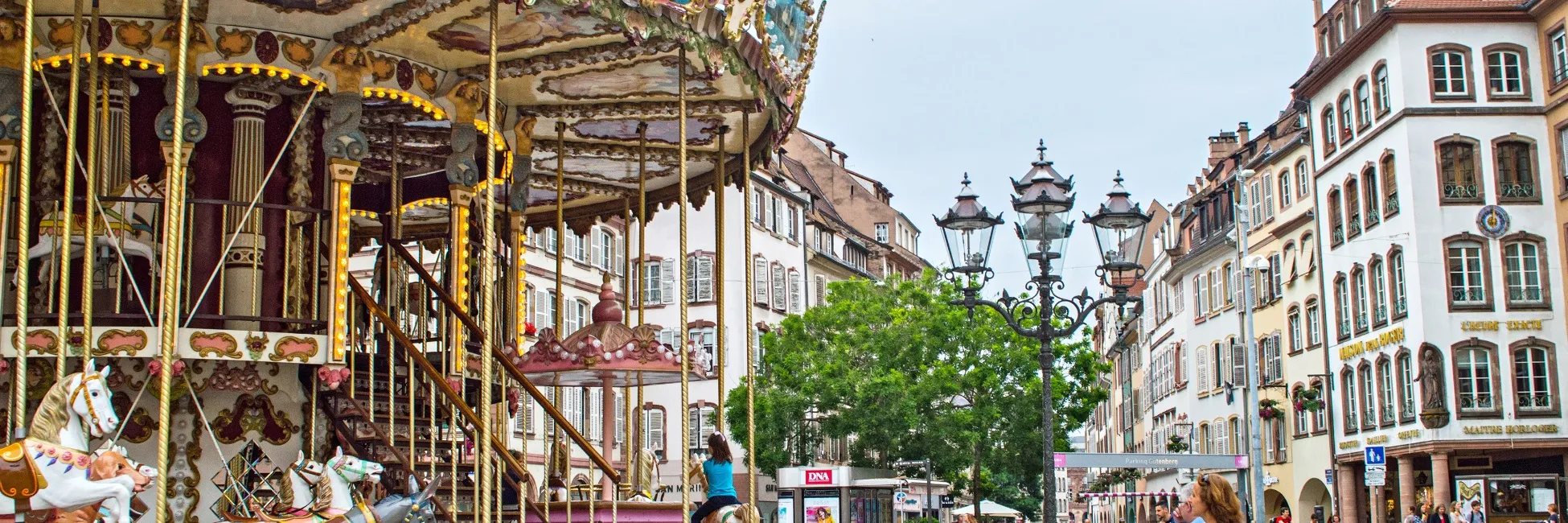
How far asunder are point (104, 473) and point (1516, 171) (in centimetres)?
3813

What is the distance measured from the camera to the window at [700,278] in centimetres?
5816

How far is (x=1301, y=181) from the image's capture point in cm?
5056

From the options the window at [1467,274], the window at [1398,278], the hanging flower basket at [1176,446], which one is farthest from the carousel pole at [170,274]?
the hanging flower basket at [1176,446]

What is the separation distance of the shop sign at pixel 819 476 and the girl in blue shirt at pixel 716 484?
1331 inches

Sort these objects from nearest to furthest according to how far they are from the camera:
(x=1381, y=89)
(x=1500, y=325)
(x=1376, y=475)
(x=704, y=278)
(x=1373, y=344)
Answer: (x=1376, y=475) < (x=1500, y=325) < (x=1381, y=89) < (x=1373, y=344) < (x=704, y=278)

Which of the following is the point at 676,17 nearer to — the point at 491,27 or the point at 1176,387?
the point at 491,27

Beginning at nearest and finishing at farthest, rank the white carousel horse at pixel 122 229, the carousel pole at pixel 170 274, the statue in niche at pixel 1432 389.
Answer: the carousel pole at pixel 170 274 → the white carousel horse at pixel 122 229 → the statue in niche at pixel 1432 389

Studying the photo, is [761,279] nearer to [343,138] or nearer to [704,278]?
[704,278]

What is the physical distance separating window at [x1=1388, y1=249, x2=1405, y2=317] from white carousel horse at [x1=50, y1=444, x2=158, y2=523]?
37.1m

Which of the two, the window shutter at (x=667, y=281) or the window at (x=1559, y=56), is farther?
the window shutter at (x=667, y=281)

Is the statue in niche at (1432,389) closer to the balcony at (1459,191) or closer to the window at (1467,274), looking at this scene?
the window at (1467,274)

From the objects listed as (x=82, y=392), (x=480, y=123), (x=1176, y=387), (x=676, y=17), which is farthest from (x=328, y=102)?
(x=1176, y=387)

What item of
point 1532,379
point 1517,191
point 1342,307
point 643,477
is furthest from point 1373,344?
point 643,477

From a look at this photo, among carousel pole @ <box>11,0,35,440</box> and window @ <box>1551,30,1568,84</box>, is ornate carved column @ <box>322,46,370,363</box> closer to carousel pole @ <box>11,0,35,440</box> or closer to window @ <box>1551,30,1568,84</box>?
carousel pole @ <box>11,0,35,440</box>
